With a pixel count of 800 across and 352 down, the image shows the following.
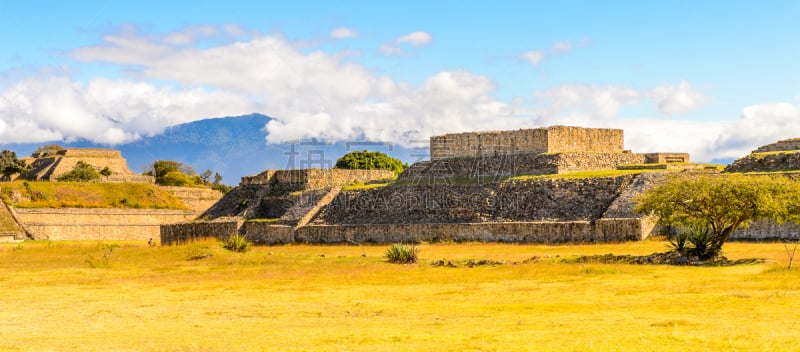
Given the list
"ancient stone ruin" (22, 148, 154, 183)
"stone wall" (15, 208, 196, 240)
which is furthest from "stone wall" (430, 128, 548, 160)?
"ancient stone ruin" (22, 148, 154, 183)

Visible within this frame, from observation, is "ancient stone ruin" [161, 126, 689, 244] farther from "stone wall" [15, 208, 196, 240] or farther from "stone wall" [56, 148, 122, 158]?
"stone wall" [56, 148, 122, 158]

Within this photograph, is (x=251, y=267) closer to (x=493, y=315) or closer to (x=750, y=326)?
(x=493, y=315)

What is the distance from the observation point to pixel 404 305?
19641 millimetres

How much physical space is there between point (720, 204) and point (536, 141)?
65.0 ft

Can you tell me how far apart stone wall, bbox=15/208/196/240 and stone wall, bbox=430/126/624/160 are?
86.1 feet

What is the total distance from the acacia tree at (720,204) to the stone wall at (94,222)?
1678 inches

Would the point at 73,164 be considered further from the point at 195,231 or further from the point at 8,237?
the point at 195,231

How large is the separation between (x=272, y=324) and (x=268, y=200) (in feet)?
128

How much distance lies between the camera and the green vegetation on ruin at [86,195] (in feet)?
208

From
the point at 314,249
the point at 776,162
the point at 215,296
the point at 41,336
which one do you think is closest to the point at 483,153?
the point at 314,249

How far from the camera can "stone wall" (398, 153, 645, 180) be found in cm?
4631

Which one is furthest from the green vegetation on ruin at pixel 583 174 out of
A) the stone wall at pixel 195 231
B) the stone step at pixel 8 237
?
the stone step at pixel 8 237

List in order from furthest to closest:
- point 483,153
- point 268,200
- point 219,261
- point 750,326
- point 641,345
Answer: point 268,200 → point 483,153 → point 219,261 → point 750,326 → point 641,345

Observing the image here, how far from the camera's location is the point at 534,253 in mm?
33625
